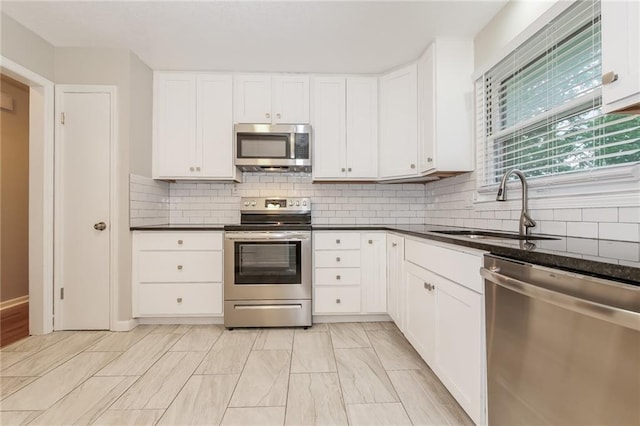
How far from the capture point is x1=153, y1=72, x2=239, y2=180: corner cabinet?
3.17 metres

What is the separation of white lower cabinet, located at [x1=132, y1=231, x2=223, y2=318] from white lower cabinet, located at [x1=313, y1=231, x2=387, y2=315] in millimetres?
927

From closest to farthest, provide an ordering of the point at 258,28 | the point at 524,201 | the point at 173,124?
the point at 524,201 → the point at 258,28 → the point at 173,124

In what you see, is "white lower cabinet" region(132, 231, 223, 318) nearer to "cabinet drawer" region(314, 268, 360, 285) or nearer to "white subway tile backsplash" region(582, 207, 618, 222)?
"cabinet drawer" region(314, 268, 360, 285)

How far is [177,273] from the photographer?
9.50 feet

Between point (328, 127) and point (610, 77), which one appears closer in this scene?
point (610, 77)

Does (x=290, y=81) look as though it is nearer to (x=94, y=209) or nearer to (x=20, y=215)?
(x=94, y=209)

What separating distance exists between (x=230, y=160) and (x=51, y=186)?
151cm

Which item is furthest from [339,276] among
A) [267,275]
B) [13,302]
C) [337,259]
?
[13,302]

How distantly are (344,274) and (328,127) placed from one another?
4.84 feet

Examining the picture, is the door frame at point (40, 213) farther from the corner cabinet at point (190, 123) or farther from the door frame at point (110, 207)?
the corner cabinet at point (190, 123)

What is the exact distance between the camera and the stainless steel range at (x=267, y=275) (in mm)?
2859

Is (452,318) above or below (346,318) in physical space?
above

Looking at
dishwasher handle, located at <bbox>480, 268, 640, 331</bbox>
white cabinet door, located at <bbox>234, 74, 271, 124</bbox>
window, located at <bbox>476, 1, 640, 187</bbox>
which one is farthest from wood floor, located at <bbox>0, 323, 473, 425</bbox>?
white cabinet door, located at <bbox>234, 74, 271, 124</bbox>

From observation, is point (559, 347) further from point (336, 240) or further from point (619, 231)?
point (336, 240)
